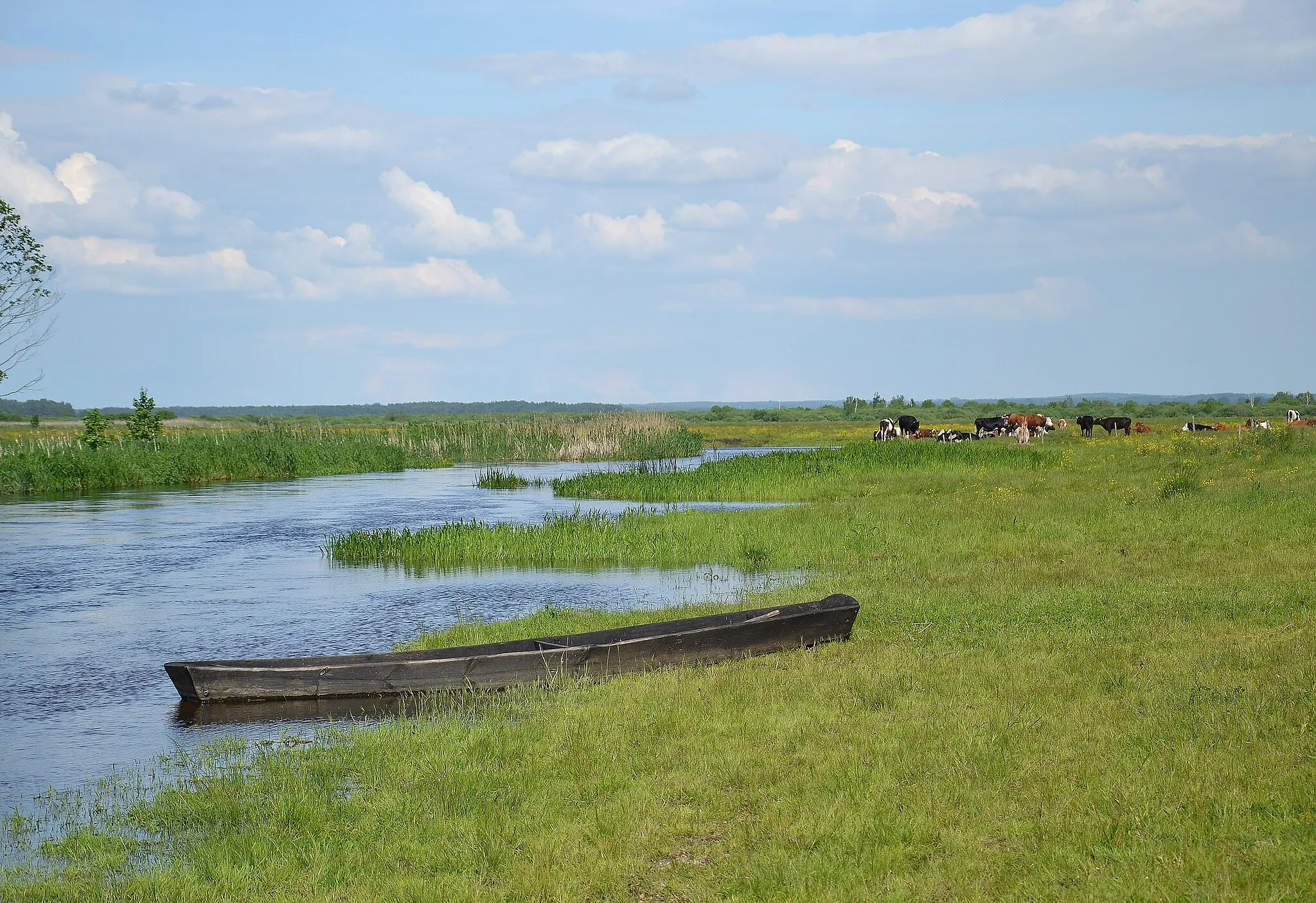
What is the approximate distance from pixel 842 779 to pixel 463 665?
5.14m

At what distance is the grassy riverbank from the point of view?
45438 mm

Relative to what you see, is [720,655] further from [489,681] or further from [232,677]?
[232,677]

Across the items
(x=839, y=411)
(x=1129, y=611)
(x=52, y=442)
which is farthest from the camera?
(x=839, y=411)

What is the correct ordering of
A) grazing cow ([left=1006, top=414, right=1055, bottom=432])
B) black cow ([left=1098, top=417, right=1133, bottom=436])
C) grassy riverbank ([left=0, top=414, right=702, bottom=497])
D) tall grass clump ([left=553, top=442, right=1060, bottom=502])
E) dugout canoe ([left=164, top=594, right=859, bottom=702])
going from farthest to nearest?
1. grazing cow ([left=1006, top=414, right=1055, bottom=432])
2. black cow ([left=1098, top=417, right=1133, bottom=436])
3. grassy riverbank ([left=0, top=414, right=702, bottom=497])
4. tall grass clump ([left=553, top=442, right=1060, bottom=502])
5. dugout canoe ([left=164, top=594, right=859, bottom=702])

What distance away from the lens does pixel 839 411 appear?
122688mm

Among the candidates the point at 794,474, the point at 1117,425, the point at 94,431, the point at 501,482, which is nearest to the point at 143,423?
the point at 94,431

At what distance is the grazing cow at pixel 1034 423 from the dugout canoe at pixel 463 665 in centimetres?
4560

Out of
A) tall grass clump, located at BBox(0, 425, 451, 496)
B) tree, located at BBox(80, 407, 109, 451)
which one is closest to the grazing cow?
tall grass clump, located at BBox(0, 425, 451, 496)

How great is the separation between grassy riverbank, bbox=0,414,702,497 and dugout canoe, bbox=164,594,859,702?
37395 millimetres

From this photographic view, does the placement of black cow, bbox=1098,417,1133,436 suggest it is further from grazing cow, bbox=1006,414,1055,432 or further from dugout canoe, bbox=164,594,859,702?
dugout canoe, bbox=164,594,859,702

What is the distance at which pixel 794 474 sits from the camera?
37094 millimetres

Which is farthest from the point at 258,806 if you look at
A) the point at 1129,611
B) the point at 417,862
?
the point at 1129,611

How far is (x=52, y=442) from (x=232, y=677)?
4611 centimetres

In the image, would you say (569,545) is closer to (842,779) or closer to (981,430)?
(842,779)
